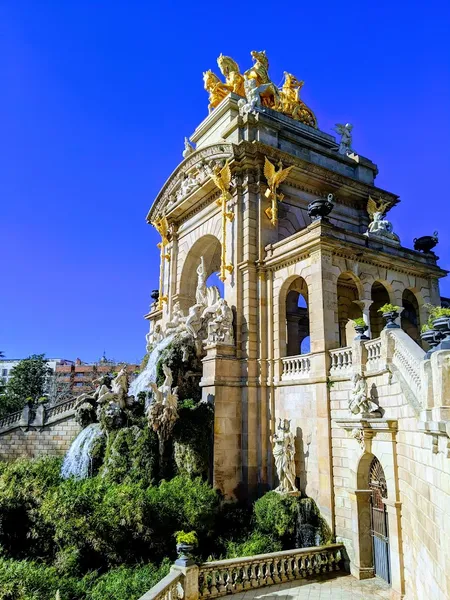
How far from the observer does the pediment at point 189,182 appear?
68.9 feet

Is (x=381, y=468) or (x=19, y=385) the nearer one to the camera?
(x=381, y=468)

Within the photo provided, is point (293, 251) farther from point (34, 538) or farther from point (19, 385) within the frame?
point (19, 385)

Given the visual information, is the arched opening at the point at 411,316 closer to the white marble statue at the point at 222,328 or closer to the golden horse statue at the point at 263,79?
the white marble statue at the point at 222,328

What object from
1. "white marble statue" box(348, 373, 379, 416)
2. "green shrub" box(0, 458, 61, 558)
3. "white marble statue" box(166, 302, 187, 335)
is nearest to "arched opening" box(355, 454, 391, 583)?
"white marble statue" box(348, 373, 379, 416)

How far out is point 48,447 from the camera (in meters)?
24.9

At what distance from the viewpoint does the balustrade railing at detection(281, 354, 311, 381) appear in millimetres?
16062

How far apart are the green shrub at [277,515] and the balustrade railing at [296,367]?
3.92m

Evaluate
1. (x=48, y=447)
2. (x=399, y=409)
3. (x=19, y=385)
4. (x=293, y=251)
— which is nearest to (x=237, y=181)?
(x=293, y=251)

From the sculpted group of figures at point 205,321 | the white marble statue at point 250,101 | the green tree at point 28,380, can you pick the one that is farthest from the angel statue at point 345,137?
the green tree at point 28,380

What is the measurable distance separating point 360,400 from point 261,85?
18.4 meters

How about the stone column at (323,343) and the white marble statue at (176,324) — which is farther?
the white marble statue at (176,324)

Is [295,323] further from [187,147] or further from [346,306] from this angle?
[187,147]

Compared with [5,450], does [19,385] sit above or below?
above

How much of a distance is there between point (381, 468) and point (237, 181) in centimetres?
1259
